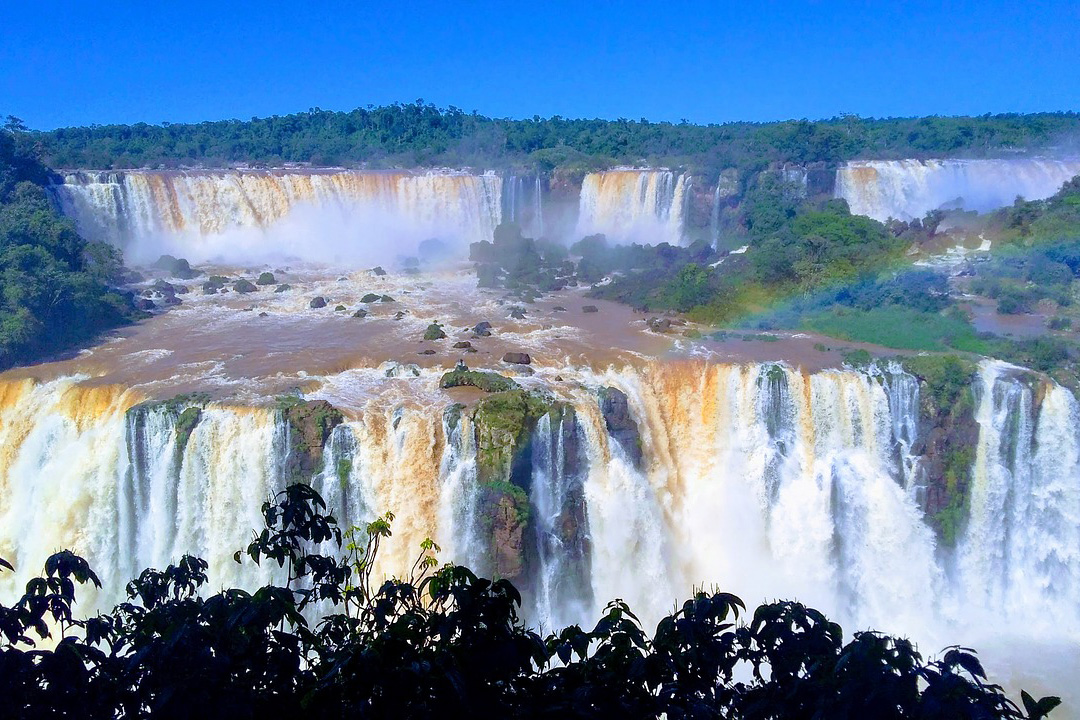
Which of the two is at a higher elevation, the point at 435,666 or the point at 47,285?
the point at 435,666

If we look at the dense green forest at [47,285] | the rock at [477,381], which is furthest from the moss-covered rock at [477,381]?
the dense green forest at [47,285]

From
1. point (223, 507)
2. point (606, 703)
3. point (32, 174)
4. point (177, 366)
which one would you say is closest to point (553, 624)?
point (223, 507)

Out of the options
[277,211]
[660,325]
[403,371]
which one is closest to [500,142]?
[277,211]

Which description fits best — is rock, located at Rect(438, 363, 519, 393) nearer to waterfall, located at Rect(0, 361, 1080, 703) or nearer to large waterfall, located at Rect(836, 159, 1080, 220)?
waterfall, located at Rect(0, 361, 1080, 703)

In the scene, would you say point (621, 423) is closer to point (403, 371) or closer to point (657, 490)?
point (657, 490)

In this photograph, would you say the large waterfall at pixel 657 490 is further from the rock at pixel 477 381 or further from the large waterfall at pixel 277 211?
the large waterfall at pixel 277 211

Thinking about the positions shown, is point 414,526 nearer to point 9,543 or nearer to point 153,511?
A: point 153,511
